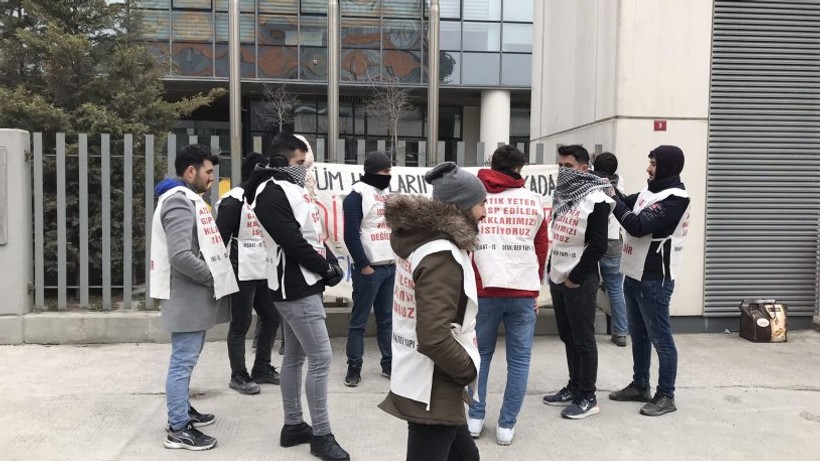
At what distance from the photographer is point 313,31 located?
22250 mm

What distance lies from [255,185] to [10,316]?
3.86m

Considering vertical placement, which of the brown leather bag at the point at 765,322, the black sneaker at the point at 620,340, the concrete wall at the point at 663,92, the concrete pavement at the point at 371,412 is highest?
the concrete wall at the point at 663,92

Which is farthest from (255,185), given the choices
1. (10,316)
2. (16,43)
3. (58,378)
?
(16,43)

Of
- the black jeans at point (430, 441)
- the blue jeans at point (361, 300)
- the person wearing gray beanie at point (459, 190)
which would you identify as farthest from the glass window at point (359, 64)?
the black jeans at point (430, 441)

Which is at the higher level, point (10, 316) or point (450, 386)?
point (450, 386)

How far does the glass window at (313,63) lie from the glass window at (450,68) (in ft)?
13.0

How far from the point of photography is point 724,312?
721 centimetres

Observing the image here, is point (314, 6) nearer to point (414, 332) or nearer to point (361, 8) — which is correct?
point (361, 8)

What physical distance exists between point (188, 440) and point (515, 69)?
2045 centimetres

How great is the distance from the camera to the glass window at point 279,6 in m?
21.9

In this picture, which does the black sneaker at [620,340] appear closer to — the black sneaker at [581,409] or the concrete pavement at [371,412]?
the concrete pavement at [371,412]

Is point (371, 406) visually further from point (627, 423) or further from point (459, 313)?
point (459, 313)

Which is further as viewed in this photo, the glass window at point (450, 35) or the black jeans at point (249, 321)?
the glass window at point (450, 35)

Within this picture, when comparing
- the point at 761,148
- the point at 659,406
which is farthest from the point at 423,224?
the point at 761,148
